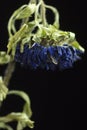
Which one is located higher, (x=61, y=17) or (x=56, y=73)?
(x=61, y=17)

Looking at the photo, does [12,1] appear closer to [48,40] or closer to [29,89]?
[29,89]

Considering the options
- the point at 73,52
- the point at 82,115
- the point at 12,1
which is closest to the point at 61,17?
the point at 12,1

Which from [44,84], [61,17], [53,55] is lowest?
[53,55]

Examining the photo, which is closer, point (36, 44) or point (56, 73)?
point (36, 44)

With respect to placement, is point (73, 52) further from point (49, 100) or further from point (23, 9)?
point (49, 100)

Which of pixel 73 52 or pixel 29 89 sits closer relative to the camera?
pixel 73 52

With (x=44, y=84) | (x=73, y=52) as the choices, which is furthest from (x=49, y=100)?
(x=73, y=52)
